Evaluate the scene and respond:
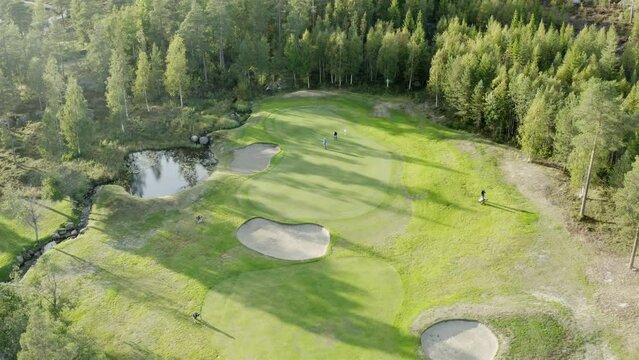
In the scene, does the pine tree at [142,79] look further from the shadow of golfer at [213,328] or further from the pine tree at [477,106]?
the shadow of golfer at [213,328]

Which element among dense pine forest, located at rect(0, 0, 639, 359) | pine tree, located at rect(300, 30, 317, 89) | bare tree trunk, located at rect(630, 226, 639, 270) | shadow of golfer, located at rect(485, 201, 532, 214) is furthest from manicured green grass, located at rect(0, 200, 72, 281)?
bare tree trunk, located at rect(630, 226, 639, 270)

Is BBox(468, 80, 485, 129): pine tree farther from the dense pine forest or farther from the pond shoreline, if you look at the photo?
the pond shoreline

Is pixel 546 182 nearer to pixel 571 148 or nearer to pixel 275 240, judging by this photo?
pixel 571 148

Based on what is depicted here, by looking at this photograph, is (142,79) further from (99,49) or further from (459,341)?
(459,341)

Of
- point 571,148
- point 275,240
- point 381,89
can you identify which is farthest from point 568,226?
point 381,89

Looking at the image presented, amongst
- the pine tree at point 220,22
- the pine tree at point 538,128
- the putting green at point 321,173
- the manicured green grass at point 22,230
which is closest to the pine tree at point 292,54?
the pine tree at point 220,22

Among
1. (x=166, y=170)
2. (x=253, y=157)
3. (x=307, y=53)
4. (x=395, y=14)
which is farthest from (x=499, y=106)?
(x=166, y=170)

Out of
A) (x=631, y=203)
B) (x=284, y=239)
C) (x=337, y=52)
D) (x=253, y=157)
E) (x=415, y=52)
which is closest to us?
(x=631, y=203)
